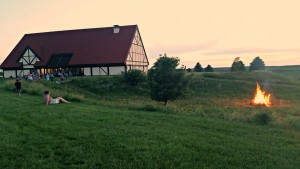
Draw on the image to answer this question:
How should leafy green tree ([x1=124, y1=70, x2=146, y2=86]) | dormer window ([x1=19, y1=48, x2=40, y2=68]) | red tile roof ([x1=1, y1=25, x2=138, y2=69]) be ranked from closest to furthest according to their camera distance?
leafy green tree ([x1=124, y1=70, x2=146, y2=86])
red tile roof ([x1=1, y1=25, x2=138, y2=69])
dormer window ([x1=19, y1=48, x2=40, y2=68])

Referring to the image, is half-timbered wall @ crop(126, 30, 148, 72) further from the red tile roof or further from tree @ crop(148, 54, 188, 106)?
tree @ crop(148, 54, 188, 106)

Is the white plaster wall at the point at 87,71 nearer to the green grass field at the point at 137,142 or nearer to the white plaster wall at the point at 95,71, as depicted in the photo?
the white plaster wall at the point at 95,71

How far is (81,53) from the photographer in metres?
49.2

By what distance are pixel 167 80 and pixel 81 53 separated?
25520 millimetres

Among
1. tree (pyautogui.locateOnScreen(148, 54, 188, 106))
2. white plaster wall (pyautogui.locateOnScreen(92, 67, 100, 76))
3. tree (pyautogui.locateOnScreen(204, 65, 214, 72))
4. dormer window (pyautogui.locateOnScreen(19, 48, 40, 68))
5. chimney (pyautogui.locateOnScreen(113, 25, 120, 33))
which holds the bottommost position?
tree (pyautogui.locateOnScreen(148, 54, 188, 106))

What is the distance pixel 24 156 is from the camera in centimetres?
783

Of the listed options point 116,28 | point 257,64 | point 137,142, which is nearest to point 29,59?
point 116,28

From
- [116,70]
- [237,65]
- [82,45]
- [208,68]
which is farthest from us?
[208,68]

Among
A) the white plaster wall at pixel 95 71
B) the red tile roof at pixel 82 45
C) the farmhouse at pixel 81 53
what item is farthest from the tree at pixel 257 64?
the white plaster wall at pixel 95 71

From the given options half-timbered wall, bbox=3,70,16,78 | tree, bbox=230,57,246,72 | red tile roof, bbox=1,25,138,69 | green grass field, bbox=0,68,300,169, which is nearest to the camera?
green grass field, bbox=0,68,300,169

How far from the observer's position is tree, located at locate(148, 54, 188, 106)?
2758 cm

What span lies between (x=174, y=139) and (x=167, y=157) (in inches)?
69.6

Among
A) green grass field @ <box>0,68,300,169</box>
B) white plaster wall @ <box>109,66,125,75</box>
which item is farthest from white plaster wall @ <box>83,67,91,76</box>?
green grass field @ <box>0,68,300,169</box>

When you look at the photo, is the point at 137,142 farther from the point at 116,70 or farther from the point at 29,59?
the point at 29,59
